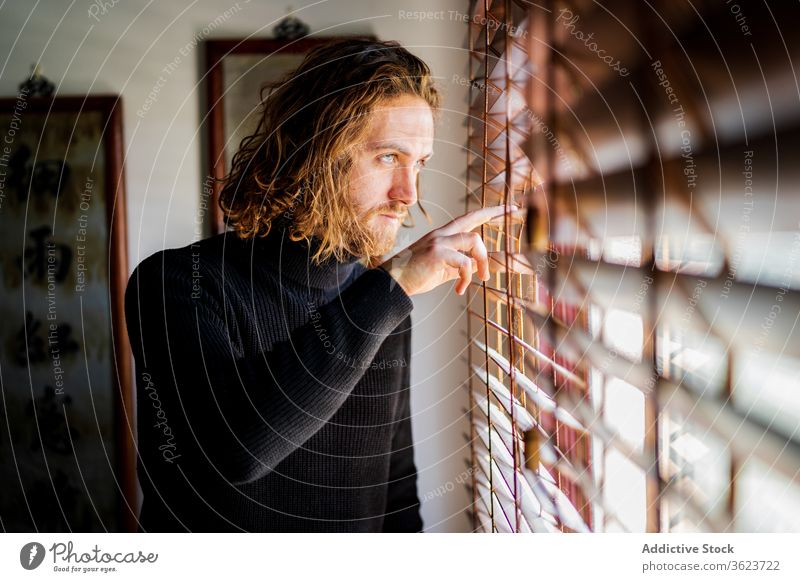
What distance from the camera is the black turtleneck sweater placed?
1.20ft

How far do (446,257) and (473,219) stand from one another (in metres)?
0.04

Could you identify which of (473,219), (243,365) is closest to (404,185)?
(473,219)

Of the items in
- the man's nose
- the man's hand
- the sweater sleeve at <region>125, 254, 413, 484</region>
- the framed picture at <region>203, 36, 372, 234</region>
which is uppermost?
the framed picture at <region>203, 36, 372, 234</region>

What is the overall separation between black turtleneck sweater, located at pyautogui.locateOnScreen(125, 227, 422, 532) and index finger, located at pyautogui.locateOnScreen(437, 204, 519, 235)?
7 centimetres

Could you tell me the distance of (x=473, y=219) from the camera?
1.41ft

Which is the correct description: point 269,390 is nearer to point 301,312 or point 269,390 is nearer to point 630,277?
point 301,312

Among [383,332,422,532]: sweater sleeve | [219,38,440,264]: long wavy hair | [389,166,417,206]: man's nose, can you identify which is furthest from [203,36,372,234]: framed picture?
[383,332,422,532]: sweater sleeve

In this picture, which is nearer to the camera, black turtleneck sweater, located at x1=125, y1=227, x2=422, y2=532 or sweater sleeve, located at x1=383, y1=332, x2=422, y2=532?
black turtleneck sweater, located at x1=125, y1=227, x2=422, y2=532

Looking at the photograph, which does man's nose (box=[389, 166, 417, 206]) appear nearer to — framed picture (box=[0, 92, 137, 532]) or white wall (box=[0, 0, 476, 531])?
white wall (box=[0, 0, 476, 531])

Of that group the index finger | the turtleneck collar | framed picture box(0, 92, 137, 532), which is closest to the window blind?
the index finger

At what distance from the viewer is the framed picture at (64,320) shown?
17.7 inches

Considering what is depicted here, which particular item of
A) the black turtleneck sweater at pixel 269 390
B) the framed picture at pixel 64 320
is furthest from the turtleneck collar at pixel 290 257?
the framed picture at pixel 64 320

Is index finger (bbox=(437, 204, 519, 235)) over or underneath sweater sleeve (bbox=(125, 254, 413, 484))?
over

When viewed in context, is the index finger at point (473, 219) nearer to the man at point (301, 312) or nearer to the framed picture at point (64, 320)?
the man at point (301, 312)
